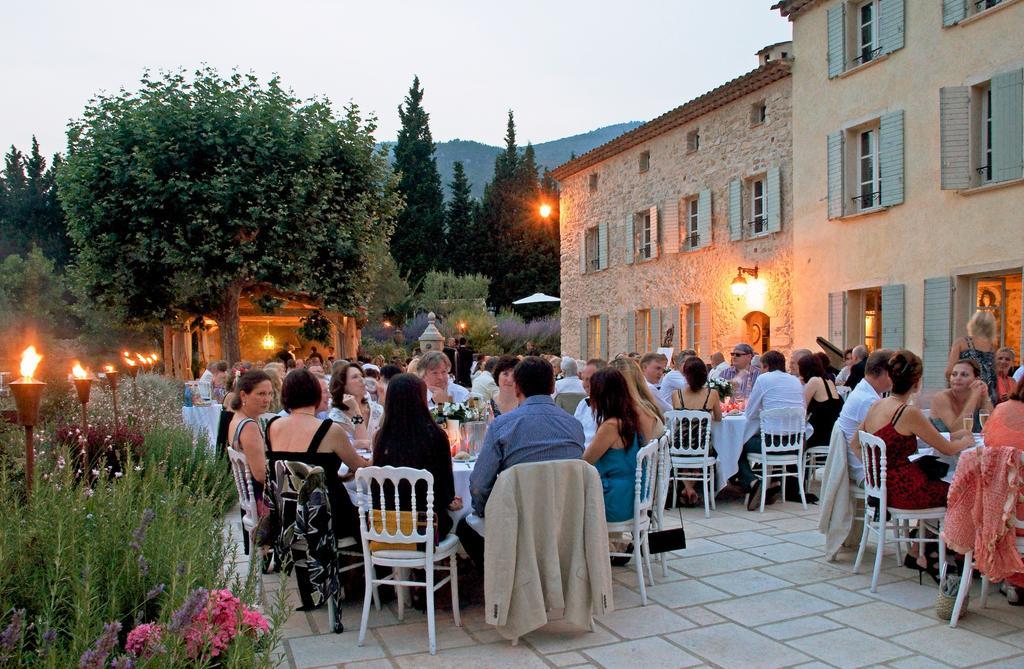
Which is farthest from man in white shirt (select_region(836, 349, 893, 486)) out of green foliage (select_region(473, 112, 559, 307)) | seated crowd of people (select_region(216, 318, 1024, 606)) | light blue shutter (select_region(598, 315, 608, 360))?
green foliage (select_region(473, 112, 559, 307))

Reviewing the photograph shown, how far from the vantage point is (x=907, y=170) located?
1112 cm

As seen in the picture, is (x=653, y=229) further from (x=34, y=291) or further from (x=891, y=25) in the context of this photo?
(x=34, y=291)

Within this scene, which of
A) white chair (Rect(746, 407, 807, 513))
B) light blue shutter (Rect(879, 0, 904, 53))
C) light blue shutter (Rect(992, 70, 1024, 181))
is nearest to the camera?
white chair (Rect(746, 407, 807, 513))

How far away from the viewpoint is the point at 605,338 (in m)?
20.1

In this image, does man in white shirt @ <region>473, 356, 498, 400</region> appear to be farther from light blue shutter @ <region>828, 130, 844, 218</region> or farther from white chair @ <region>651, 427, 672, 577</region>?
light blue shutter @ <region>828, 130, 844, 218</region>

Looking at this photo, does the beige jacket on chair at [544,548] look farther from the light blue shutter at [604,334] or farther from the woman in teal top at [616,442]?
the light blue shutter at [604,334]

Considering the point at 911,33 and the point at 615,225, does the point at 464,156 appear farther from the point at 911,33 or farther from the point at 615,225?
the point at 911,33

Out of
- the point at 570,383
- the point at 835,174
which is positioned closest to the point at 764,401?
the point at 570,383

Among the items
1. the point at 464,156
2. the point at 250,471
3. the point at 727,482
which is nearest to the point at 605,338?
the point at 727,482

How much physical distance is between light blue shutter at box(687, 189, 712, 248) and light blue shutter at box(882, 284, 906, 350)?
4667 mm

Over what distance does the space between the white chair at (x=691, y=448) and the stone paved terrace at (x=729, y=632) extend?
1.67 metres

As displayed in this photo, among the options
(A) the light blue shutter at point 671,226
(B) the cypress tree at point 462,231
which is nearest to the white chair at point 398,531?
(A) the light blue shutter at point 671,226

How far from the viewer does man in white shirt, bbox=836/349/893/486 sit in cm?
523

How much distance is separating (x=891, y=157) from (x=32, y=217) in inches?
1699
